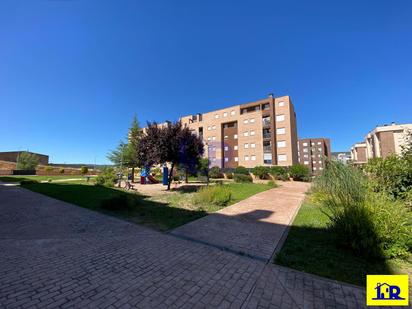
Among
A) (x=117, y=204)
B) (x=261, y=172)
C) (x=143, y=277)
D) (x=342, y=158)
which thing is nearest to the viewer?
(x=143, y=277)

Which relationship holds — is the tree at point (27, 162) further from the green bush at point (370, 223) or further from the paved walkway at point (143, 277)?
the green bush at point (370, 223)

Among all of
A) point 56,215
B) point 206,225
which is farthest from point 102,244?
point 56,215

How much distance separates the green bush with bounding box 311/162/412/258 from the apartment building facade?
26300 millimetres

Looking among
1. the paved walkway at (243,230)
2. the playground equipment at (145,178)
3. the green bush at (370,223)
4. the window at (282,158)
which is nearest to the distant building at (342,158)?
the green bush at (370,223)

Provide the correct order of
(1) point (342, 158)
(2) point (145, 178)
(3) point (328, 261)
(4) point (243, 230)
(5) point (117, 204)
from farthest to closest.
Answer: (2) point (145, 178) → (5) point (117, 204) → (1) point (342, 158) → (4) point (243, 230) → (3) point (328, 261)

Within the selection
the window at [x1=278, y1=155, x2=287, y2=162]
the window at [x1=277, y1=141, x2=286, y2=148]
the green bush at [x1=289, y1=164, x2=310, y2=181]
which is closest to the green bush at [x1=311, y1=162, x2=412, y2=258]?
the green bush at [x1=289, y1=164, x2=310, y2=181]

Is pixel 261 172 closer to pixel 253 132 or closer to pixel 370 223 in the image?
pixel 253 132

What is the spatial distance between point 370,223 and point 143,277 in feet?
14.1

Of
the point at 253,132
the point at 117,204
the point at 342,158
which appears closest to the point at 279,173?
the point at 253,132

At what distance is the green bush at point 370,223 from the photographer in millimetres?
3455

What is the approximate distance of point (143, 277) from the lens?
2.82 metres

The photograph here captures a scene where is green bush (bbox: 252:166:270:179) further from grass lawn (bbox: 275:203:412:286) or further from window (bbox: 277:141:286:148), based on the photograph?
grass lawn (bbox: 275:203:412:286)

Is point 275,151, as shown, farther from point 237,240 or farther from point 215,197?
point 237,240

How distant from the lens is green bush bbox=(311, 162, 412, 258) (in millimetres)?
3455
